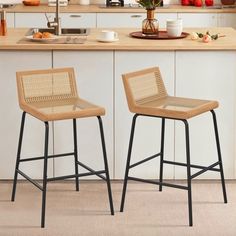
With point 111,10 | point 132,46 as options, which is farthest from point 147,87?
point 111,10

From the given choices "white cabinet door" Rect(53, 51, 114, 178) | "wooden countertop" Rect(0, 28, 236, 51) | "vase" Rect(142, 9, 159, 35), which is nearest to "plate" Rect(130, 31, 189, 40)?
"vase" Rect(142, 9, 159, 35)

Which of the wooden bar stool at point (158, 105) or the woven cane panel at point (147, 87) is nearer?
the wooden bar stool at point (158, 105)

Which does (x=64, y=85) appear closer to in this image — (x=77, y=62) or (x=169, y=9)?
(x=77, y=62)

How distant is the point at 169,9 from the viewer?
8.06m

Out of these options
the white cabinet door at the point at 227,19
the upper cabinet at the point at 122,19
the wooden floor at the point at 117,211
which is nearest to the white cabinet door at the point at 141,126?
the wooden floor at the point at 117,211

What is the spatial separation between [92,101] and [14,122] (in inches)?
21.5

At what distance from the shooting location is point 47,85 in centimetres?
477

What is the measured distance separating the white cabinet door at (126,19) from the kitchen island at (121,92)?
288 cm

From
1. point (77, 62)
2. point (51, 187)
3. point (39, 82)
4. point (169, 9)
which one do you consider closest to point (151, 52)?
point (77, 62)

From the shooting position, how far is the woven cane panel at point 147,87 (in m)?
4.61

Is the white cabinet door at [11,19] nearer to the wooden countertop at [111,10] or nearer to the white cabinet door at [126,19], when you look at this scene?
the wooden countertop at [111,10]

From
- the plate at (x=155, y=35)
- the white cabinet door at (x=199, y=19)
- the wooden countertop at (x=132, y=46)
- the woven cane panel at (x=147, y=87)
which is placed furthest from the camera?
the white cabinet door at (x=199, y=19)

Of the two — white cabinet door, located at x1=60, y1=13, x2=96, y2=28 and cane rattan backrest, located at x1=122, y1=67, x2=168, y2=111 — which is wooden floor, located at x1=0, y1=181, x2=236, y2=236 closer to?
cane rattan backrest, located at x1=122, y1=67, x2=168, y2=111

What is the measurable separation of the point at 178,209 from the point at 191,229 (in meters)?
0.34
